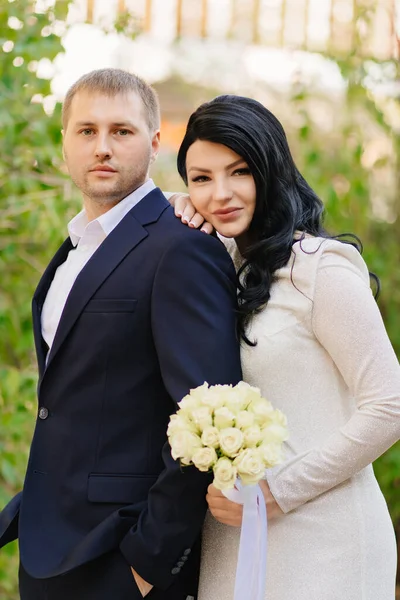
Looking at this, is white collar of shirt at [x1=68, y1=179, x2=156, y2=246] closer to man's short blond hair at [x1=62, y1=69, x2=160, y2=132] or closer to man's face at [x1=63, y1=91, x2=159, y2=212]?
man's face at [x1=63, y1=91, x2=159, y2=212]

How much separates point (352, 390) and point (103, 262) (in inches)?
26.0

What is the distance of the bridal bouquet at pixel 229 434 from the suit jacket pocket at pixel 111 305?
15.2 inches

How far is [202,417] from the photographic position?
6.09 ft

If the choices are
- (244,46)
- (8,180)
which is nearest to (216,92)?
(244,46)

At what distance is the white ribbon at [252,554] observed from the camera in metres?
2.02

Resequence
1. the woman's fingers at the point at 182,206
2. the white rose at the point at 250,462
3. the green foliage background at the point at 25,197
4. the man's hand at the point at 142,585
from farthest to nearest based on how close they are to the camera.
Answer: the green foliage background at the point at 25,197 → the woman's fingers at the point at 182,206 → the man's hand at the point at 142,585 → the white rose at the point at 250,462

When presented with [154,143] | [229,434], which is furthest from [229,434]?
[154,143]

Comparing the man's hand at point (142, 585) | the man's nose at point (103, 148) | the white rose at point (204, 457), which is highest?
the man's nose at point (103, 148)

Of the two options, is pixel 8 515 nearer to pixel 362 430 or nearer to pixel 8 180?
pixel 362 430

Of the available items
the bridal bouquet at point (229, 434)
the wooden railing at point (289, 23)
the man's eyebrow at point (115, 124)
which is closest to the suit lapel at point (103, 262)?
the man's eyebrow at point (115, 124)

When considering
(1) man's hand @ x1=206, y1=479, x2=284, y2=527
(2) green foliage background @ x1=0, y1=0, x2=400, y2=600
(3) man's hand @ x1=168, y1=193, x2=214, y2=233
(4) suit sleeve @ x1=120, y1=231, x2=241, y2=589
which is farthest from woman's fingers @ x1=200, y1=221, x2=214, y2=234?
(2) green foliage background @ x1=0, y1=0, x2=400, y2=600

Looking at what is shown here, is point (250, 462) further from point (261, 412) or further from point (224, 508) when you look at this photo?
point (224, 508)

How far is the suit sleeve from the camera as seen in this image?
6.84ft

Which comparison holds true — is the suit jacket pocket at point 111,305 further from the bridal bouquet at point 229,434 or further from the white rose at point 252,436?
the white rose at point 252,436
